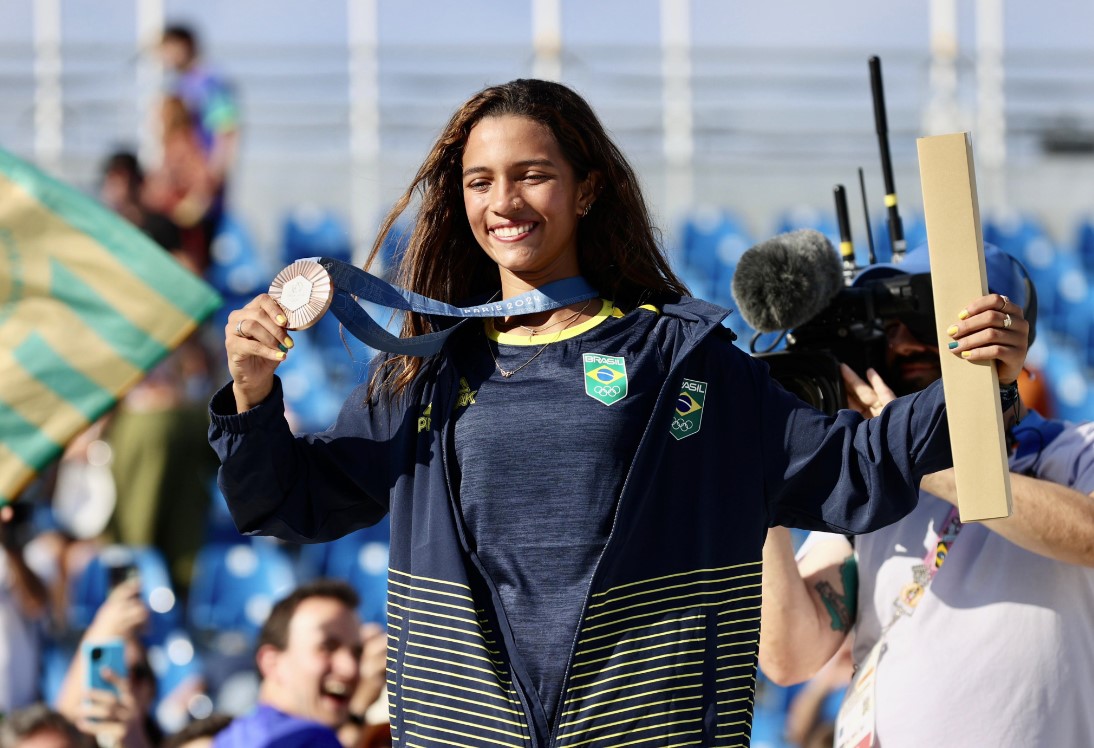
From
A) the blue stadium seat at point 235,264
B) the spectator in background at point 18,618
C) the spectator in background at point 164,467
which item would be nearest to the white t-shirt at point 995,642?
the spectator in background at point 18,618

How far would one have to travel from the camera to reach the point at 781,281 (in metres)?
2.43

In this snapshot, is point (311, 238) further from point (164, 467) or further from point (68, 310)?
point (68, 310)

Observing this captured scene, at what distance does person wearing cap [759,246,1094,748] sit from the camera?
2447 mm

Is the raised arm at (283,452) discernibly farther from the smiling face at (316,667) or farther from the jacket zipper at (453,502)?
the smiling face at (316,667)

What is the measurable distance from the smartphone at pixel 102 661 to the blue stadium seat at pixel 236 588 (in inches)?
67.8

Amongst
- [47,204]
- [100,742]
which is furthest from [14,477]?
[100,742]

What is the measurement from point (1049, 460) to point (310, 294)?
1.41 metres

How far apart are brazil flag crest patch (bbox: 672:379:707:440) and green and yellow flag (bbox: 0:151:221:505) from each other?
178 cm

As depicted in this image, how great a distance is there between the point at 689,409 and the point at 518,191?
0.39 m

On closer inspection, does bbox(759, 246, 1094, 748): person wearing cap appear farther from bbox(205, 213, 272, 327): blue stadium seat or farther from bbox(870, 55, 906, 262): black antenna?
bbox(205, 213, 272, 327): blue stadium seat

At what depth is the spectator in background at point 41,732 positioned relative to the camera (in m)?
4.10

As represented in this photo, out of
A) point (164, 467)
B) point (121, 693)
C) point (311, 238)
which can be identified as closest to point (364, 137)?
point (311, 238)

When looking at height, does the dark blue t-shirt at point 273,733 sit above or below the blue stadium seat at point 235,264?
below

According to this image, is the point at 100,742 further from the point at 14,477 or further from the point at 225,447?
the point at 225,447
